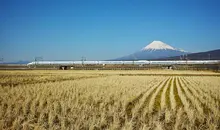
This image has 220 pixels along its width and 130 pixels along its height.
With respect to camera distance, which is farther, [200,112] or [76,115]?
[200,112]

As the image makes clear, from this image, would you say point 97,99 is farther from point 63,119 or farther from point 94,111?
point 63,119

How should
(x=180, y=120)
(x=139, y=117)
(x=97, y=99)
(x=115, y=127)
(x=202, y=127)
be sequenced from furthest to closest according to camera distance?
(x=97, y=99) → (x=139, y=117) → (x=180, y=120) → (x=202, y=127) → (x=115, y=127)

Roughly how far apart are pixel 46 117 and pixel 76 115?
3.25 feet

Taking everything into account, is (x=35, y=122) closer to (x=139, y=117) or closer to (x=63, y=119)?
(x=63, y=119)

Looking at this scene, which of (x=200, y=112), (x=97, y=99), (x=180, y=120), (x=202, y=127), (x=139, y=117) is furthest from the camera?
(x=97, y=99)

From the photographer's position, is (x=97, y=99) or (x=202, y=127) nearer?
(x=202, y=127)

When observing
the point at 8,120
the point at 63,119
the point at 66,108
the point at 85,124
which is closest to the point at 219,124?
the point at 85,124

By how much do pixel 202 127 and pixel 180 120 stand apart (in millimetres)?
785

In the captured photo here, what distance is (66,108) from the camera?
404 inches

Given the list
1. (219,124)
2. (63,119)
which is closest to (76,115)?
(63,119)

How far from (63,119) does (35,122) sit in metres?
0.82

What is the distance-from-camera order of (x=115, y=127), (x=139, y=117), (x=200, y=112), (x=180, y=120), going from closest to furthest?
(x=115, y=127)
(x=180, y=120)
(x=139, y=117)
(x=200, y=112)

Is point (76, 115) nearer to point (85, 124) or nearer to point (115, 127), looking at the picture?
point (85, 124)

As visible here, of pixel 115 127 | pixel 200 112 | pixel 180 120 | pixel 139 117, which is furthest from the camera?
pixel 200 112
